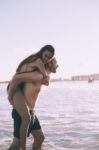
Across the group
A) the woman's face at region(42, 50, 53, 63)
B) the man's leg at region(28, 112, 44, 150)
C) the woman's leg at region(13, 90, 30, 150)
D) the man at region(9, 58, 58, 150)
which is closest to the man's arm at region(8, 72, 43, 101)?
the man at region(9, 58, 58, 150)

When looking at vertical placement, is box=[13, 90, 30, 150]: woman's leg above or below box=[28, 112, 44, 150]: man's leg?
above

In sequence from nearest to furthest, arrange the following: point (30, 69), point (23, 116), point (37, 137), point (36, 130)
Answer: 1. point (23, 116)
2. point (30, 69)
3. point (36, 130)
4. point (37, 137)

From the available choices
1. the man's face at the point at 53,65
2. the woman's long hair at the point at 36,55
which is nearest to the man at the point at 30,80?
the man's face at the point at 53,65

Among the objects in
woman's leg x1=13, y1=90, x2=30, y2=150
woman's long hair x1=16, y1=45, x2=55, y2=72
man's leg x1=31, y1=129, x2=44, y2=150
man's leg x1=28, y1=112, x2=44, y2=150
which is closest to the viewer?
woman's leg x1=13, y1=90, x2=30, y2=150

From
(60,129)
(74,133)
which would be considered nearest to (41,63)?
(74,133)

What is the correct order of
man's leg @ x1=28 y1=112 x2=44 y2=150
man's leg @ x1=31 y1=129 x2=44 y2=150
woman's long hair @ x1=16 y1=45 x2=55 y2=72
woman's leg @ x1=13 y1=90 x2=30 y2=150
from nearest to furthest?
woman's leg @ x1=13 y1=90 x2=30 y2=150 < woman's long hair @ x1=16 y1=45 x2=55 y2=72 < man's leg @ x1=28 y1=112 x2=44 y2=150 < man's leg @ x1=31 y1=129 x2=44 y2=150

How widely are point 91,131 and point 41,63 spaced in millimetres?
4072

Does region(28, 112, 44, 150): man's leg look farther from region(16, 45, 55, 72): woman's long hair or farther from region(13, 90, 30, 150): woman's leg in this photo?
region(16, 45, 55, 72): woman's long hair

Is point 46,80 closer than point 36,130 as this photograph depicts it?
Yes

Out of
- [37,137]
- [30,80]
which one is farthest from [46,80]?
[37,137]

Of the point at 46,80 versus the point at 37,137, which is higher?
the point at 46,80

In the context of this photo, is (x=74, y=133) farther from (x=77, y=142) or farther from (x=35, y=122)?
(x=35, y=122)

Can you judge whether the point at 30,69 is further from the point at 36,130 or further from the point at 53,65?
the point at 36,130

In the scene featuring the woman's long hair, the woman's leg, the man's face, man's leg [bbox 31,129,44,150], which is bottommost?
man's leg [bbox 31,129,44,150]
